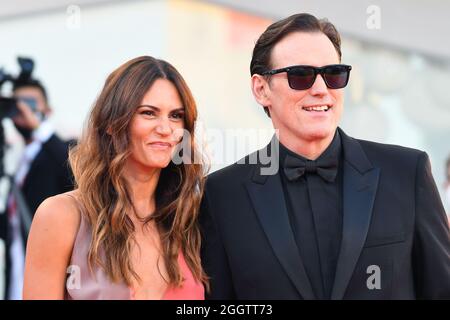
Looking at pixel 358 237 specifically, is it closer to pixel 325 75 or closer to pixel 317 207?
pixel 317 207

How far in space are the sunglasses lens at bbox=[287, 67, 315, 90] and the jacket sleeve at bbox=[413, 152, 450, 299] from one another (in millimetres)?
569

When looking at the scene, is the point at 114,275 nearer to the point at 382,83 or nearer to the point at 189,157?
the point at 189,157

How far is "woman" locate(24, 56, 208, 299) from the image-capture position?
111 inches

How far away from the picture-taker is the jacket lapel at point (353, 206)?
2.66m

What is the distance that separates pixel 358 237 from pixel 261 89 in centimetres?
78

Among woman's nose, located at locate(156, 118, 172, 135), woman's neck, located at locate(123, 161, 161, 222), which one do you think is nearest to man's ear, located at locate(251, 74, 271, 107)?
woman's nose, located at locate(156, 118, 172, 135)

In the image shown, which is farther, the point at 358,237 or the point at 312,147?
the point at 312,147

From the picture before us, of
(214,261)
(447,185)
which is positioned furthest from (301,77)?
(447,185)

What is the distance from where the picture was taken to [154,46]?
20.4 ft

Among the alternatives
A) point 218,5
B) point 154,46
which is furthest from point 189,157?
point 218,5

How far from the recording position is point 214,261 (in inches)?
115

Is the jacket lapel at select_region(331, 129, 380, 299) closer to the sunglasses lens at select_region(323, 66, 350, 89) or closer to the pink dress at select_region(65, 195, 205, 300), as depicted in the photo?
the sunglasses lens at select_region(323, 66, 350, 89)

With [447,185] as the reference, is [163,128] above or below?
above
